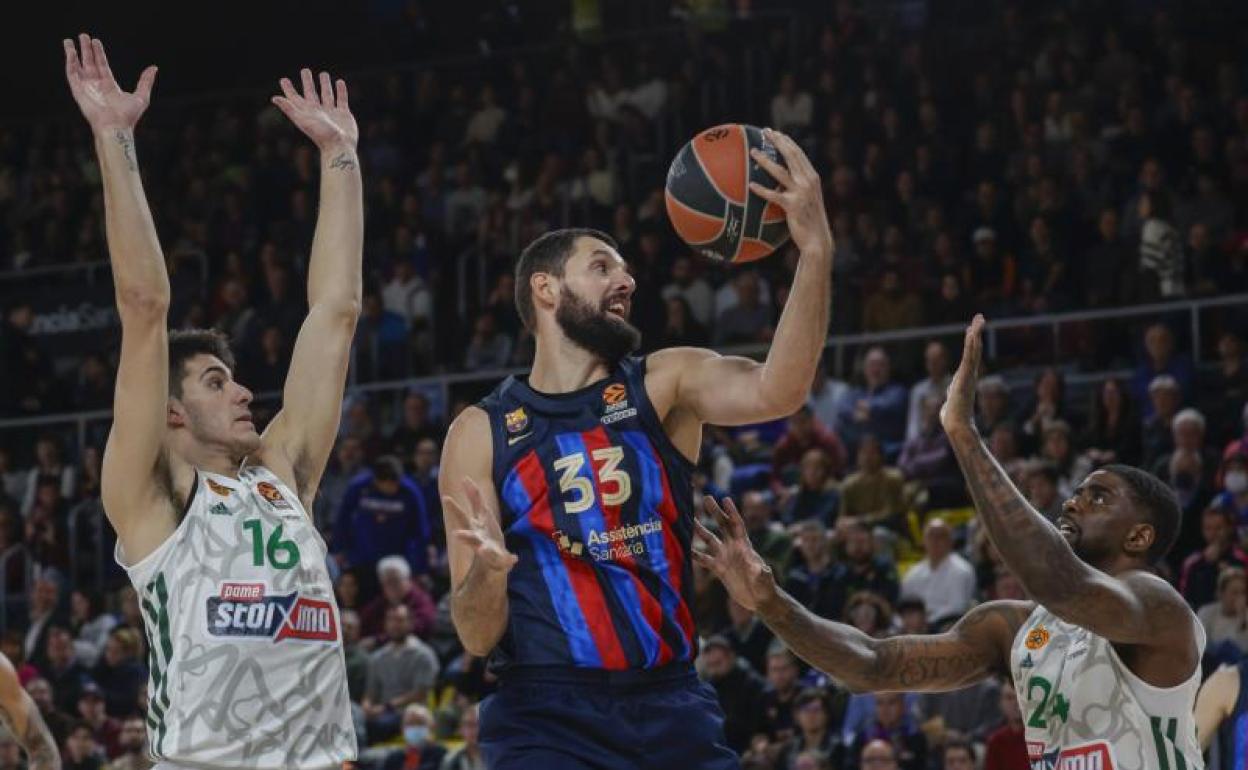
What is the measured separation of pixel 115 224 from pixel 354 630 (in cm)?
1003

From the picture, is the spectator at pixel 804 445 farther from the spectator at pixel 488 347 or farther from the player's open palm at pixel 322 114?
the player's open palm at pixel 322 114

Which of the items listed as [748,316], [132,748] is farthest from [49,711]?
[748,316]

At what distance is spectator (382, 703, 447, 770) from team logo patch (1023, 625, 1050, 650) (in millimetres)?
7727

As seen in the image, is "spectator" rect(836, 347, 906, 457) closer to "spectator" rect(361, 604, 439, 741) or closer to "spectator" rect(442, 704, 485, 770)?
"spectator" rect(361, 604, 439, 741)

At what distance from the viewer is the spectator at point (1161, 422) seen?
47.3 ft

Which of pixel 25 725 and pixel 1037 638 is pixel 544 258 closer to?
pixel 1037 638

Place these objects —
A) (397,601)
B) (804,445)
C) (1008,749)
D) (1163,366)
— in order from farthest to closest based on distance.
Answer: (804,445), (397,601), (1163,366), (1008,749)

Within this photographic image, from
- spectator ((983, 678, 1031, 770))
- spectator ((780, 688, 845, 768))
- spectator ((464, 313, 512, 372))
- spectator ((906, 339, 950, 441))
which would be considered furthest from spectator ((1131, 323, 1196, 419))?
spectator ((464, 313, 512, 372))

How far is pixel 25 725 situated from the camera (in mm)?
8367

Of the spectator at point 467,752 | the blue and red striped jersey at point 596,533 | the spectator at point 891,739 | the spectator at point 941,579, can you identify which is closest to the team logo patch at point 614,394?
the blue and red striped jersey at point 596,533

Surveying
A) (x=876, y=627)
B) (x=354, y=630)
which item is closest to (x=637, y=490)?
(x=876, y=627)

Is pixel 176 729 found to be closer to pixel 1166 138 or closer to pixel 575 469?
pixel 575 469

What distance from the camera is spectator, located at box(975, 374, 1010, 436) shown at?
14930mm

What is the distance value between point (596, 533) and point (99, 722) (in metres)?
10.4
